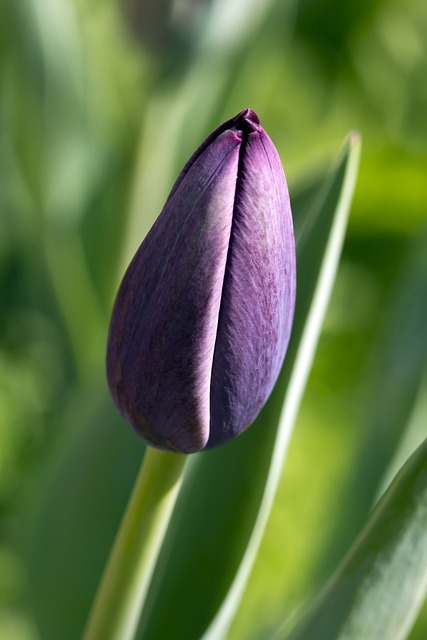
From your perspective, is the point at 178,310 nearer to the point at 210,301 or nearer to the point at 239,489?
the point at 210,301

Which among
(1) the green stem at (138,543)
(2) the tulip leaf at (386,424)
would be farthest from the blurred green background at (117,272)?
(1) the green stem at (138,543)

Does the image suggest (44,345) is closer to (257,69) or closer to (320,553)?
(257,69)

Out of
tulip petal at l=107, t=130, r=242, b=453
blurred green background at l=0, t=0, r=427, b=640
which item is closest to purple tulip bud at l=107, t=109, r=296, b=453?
tulip petal at l=107, t=130, r=242, b=453

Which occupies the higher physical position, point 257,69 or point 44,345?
point 257,69

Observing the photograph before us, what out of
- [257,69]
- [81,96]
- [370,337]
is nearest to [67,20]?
[81,96]

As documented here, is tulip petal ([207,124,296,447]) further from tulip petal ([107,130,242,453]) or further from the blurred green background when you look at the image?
the blurred green background

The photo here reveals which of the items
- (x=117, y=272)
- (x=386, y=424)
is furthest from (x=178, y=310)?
(x=117, y=272)
